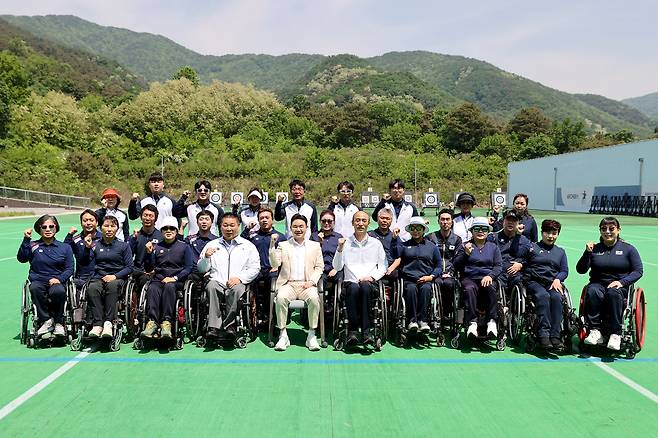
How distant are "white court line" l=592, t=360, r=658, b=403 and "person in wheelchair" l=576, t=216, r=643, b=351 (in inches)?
7.7

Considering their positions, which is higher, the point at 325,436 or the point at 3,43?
the point at 3,43

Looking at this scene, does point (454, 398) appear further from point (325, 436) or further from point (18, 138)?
point (18, 138)

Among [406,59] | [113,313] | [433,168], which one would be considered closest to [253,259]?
[113,313]

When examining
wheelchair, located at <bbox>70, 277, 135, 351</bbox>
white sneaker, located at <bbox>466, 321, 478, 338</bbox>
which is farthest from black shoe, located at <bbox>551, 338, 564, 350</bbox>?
wheelchair, located at <bbox>70, 277, 135, 351</bbox>

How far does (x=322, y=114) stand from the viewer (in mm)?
62250

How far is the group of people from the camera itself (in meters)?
4.84

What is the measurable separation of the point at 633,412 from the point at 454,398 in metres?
1.15

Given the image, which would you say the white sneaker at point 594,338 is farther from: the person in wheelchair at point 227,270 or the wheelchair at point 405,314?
the person in wheelchair at point 227,270

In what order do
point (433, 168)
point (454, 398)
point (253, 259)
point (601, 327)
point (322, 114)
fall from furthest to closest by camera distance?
1. point (322, 114)
2. point (433, 168)
3. point (253, 259)
4. point (601, 327)
5. point (454, 398)

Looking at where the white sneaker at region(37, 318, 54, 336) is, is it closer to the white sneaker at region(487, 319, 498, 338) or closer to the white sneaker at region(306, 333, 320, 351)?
the white sneaker at region(306, 333, 320, 351)

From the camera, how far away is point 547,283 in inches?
196

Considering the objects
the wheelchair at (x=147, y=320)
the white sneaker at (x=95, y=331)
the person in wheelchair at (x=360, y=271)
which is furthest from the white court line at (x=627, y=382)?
the white sneaker at (x=95, y=331)

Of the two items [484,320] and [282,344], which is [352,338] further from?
[484,320]

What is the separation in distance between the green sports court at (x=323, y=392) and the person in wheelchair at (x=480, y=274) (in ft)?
1.06
